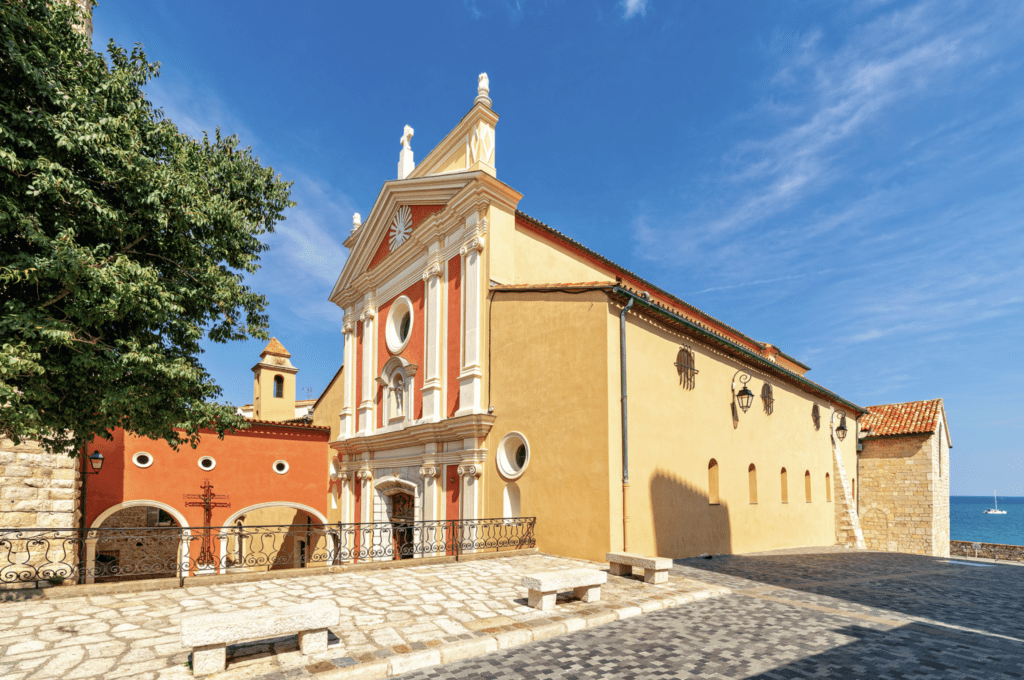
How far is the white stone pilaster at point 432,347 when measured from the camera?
55.7 ft

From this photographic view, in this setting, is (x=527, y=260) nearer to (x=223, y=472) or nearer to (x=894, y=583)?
(x=894, y=583)

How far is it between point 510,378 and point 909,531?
19.4 meters

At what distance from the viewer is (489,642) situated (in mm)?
6117

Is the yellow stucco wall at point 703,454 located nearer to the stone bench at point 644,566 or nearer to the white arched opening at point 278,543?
the stone bench at point 644,566

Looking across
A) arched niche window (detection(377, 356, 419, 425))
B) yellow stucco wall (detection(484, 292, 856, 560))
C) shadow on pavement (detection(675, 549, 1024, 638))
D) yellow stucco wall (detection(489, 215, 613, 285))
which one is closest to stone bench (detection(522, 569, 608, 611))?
shadow on pavement (detection(675, 549, 1024, 638))

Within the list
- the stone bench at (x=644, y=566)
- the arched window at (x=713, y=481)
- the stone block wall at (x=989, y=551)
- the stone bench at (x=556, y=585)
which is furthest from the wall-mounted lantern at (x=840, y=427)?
the stone bench at (x=556, y=585)

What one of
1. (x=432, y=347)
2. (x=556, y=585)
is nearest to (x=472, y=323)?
(x=432, y=347)

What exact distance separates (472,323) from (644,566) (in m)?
8.18

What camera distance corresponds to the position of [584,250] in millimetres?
18453

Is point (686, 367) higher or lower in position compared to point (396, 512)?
higher

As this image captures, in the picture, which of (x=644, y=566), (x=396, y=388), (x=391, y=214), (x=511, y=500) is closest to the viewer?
(x=644, y=566)

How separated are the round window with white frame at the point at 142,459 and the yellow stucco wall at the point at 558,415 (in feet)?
41.8

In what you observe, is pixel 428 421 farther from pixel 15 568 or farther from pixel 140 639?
pixel 140 639

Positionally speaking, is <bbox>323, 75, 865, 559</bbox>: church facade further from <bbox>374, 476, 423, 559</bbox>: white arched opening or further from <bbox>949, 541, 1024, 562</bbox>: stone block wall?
<bbox>949, 541, 1024, 562</bbox>: stone block wall
